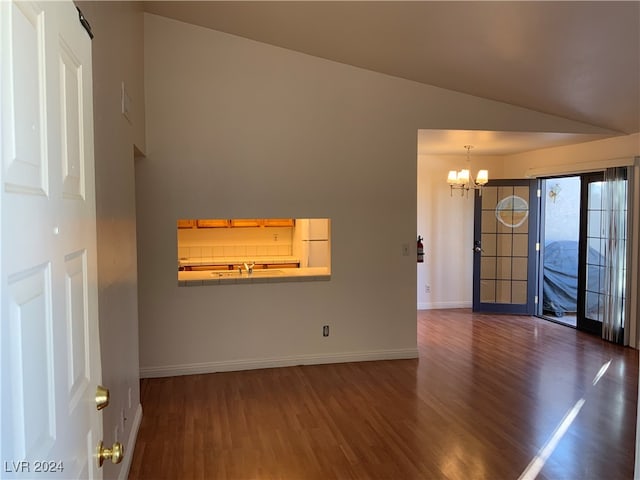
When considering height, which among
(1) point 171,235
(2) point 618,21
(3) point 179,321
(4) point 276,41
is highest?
(4) point 276,41

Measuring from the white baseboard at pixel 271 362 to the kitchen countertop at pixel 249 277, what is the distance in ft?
2.54

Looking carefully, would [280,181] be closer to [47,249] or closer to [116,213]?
[116,213]

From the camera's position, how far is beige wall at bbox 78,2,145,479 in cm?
222

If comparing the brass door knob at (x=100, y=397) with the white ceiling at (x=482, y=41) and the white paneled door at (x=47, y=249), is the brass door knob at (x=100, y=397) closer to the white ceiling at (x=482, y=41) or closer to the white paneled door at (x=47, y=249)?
the white paneled door at (x=47, y=249)

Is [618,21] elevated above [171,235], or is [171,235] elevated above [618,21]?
[618,21]

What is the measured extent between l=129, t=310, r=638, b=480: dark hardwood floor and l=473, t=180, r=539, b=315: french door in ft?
6.52

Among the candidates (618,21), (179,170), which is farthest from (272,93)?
(618,21)

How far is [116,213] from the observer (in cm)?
266

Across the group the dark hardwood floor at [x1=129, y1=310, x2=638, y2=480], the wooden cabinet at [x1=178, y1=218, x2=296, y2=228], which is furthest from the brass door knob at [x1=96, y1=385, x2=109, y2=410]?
the wooden cabinet at [x1=178, y1=218, x2=296, y2=228]

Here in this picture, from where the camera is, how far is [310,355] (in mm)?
4918

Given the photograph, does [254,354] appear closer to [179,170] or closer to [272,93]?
[179,170]

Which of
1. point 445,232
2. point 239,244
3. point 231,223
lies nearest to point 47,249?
point 231,223

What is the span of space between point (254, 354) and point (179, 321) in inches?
31.4

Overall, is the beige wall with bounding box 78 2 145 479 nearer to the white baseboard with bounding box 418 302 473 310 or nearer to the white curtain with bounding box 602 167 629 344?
the white baseboard with bounding box 418 302 473 310
